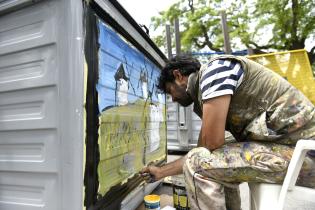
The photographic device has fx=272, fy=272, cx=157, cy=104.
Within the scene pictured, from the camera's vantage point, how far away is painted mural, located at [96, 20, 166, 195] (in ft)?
5.12

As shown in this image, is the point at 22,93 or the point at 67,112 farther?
the point at 22,93

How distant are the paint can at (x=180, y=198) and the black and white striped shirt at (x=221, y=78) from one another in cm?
87

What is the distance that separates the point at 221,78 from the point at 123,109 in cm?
71

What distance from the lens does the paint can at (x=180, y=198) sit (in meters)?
2.00

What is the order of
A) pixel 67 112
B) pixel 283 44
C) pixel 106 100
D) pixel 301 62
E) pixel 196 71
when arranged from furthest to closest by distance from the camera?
1. pixel 283 44
2. pixel 301 62
3. pixel 196 71
4. pixel 106 100
5. pixel 67 112

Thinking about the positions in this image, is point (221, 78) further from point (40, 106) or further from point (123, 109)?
point (40, 106)

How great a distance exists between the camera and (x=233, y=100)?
1627 millimetres

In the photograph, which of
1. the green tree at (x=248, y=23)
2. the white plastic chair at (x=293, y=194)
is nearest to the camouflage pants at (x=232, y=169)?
the white plastic chair at (x=293, y=194)

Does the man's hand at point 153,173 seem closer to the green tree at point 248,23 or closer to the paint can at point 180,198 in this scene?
the paint can at point 180,198

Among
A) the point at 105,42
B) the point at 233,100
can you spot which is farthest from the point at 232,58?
the point at 105,42

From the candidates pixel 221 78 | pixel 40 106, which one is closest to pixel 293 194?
pixel 221 78

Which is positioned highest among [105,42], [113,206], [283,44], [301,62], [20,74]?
[283,44]

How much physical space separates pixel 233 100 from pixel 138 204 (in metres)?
1.18

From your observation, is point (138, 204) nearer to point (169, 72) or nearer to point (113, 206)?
point (113, 206)
